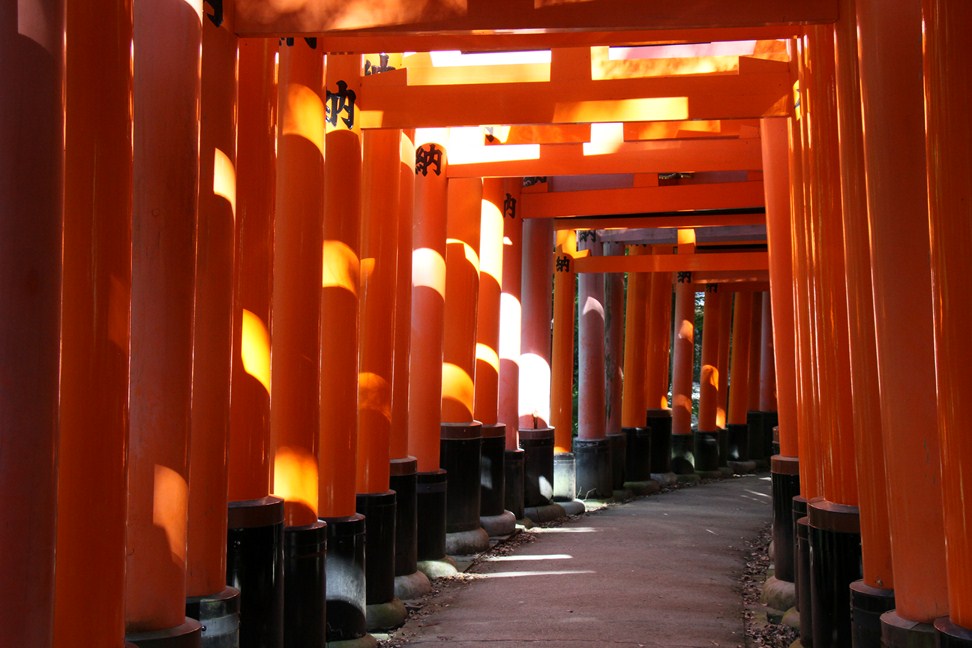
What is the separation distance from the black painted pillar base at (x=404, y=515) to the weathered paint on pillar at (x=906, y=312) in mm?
5378

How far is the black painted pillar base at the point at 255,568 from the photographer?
20.5ft

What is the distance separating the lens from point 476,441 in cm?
1195

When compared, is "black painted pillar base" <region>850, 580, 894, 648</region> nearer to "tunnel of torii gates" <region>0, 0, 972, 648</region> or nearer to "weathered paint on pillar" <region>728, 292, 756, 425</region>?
"tunnel of torii gates" <region>0, 0, 972, 648</region>

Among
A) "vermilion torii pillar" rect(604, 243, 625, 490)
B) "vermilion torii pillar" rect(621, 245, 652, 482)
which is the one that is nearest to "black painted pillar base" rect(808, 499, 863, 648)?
"vermilion torii pillar" rect(604, 243, 625, 490)

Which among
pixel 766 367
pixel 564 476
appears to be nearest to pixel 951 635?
pixel 564 476

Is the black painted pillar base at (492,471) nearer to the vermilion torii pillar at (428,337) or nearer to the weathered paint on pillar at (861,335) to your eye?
the vermilion torii pillar at (428,337)

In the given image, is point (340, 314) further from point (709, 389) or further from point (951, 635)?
point (709, 389)

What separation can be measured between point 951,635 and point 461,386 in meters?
8.33

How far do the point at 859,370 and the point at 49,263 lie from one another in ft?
12.0

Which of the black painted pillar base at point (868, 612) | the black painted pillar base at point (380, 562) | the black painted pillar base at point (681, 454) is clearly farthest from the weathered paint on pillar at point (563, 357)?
the black painted pillar base at point (868, 612)

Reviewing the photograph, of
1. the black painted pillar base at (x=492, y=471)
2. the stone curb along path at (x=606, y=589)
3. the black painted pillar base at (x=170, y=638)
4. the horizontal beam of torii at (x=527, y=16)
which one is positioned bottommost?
the stone curb along path at (x=606, y=589)

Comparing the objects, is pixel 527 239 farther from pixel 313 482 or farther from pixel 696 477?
pixel 313 482

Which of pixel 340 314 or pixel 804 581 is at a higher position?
pixel 340 314

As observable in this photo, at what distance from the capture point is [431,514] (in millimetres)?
10539
